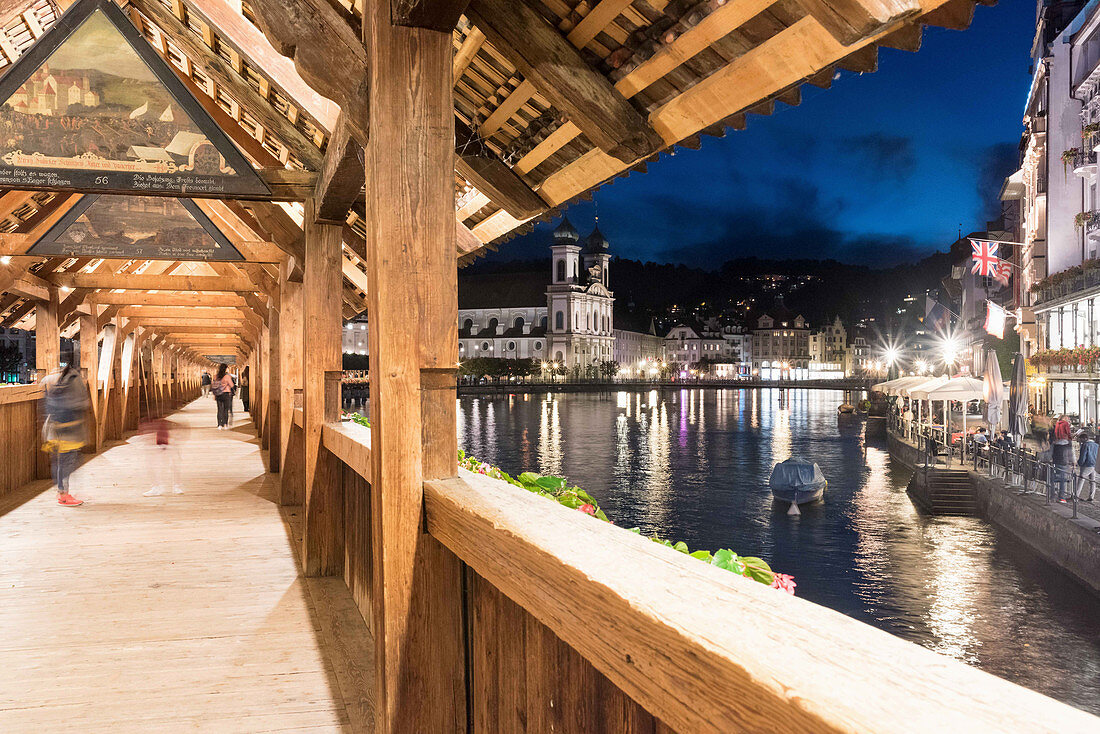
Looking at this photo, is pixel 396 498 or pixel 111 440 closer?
pixel 396 498

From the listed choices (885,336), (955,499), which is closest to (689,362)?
(885,336)

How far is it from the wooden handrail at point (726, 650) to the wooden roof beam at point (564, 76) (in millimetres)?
1486

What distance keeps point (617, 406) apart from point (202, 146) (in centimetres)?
6375

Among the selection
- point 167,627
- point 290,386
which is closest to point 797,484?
point 290,386

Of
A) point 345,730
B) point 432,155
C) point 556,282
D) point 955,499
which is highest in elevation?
point 556,282

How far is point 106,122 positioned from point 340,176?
165 cm

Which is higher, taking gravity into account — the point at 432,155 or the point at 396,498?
the point at 432,155

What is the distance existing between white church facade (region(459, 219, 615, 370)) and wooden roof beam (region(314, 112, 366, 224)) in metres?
93.9

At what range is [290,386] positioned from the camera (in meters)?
8.73

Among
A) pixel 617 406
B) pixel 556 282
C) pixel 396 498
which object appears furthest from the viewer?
pixel 556 282

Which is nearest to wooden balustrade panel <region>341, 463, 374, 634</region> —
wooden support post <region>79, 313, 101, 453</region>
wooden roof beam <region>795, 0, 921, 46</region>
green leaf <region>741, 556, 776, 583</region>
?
green leaf <region>741, 556, 776, 583</region>

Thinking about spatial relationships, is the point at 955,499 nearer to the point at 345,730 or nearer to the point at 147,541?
the point at 147,541

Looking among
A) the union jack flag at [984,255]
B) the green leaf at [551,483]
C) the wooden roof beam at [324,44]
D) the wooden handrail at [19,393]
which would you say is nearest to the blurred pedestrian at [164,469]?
the wooden handrail at [19,393]

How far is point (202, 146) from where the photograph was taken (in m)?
5.43
